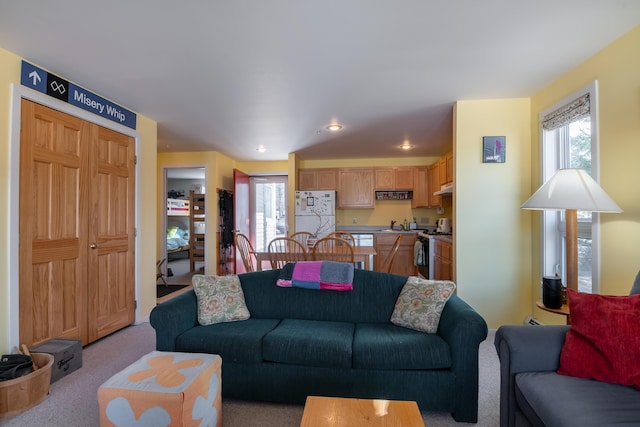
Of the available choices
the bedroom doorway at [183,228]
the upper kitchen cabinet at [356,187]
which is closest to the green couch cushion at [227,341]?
the bedroom doorway at [183,228]

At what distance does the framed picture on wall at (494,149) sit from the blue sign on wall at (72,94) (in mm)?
3684

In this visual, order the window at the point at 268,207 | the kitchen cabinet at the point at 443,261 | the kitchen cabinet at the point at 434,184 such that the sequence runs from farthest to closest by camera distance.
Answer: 1. the window at the point at 268,207
2. the kitchen cabinet at the point at 434,184
3. the kitchen cabinet at the point at 443,261

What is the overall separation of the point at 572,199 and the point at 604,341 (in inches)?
36.2

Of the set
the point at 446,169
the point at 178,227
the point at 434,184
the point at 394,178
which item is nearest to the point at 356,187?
the point at 394,178

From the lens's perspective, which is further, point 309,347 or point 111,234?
point 111,234

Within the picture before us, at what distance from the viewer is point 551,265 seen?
9.32ft

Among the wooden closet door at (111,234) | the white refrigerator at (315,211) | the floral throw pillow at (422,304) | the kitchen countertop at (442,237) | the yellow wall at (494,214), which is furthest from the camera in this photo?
the white refrigerator at (315,211)

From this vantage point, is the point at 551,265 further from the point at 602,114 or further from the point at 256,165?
the point at 256,165

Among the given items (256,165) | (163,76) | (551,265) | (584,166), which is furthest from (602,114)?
(256,165)

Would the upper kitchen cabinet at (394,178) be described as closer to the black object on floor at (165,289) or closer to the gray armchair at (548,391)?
the black object on floor at (165,289)

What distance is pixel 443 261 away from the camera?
14.0ft

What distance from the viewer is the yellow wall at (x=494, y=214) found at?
10.0 feet

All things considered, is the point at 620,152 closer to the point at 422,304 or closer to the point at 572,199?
the point at 572,199

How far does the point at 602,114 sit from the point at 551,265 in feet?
4.49
